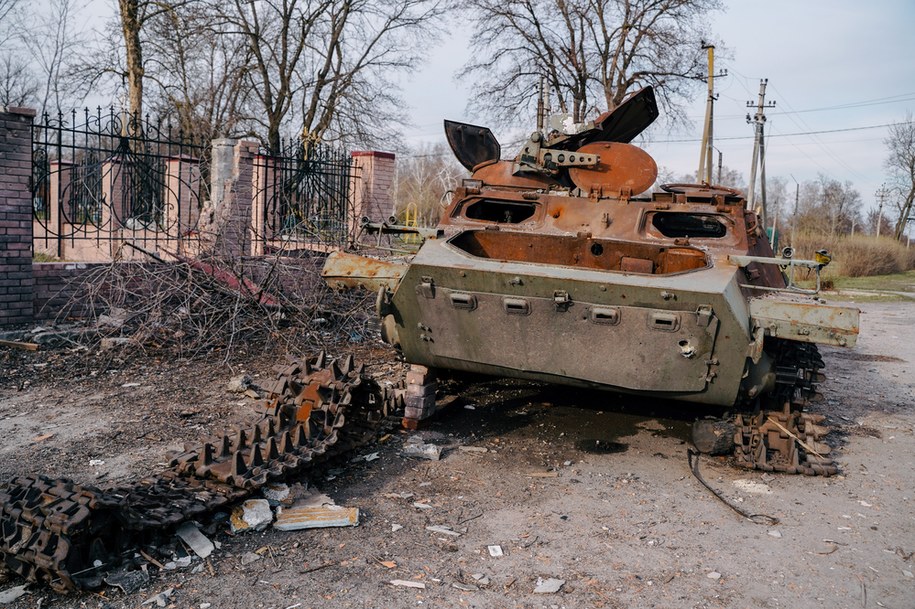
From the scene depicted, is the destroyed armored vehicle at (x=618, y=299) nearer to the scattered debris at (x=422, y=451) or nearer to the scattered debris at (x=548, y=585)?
the scattered debris at (x=422, y=451)

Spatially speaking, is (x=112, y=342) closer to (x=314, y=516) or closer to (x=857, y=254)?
(x=314, y=516)

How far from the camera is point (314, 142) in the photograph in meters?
12.1

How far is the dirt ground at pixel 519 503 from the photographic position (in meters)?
3.51

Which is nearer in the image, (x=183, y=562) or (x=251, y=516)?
(x=183, y=562)

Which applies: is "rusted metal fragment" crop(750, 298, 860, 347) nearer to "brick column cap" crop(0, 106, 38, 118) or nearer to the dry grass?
"brick column cap" crop(0, 106, 38, 118)

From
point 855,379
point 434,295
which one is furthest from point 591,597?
point 855,379

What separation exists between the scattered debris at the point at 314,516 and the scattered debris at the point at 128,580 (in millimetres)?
746

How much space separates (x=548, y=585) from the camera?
140 inches

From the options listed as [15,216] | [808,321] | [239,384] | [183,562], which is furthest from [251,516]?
[15,216]

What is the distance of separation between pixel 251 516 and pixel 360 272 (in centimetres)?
217

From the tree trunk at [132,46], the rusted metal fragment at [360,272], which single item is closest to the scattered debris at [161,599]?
the rusted metal fragment at [360,272]

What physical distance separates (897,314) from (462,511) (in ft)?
48.1

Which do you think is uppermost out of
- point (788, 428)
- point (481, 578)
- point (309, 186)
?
point (309, 186)

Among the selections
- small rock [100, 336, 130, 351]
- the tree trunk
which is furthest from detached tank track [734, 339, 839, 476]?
the tree trunk
